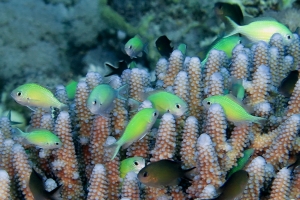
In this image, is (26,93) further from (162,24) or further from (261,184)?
(162,24)

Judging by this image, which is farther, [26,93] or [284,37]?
[284,37]

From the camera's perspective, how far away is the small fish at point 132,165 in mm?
2416

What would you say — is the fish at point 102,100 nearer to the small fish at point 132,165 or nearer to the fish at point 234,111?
the small fish at point 132,165

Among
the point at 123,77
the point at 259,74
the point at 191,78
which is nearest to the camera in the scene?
the point at 259,74

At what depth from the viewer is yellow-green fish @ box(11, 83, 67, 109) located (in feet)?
9.62

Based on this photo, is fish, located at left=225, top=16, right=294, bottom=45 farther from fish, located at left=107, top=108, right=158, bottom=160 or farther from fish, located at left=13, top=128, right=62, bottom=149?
fish, located at left=13, top=128, right=62, bottom=149

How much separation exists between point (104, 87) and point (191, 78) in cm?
86

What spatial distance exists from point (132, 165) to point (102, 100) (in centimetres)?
54

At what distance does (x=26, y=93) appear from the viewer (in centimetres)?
299

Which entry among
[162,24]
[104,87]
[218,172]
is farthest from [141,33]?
[218,172]

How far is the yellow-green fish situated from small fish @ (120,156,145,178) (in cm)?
88

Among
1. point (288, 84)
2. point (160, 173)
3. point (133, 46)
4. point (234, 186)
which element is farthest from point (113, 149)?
point (133, 46)

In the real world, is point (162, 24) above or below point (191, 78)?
below

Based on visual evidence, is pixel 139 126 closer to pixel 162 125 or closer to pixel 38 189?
pixel 162 125
